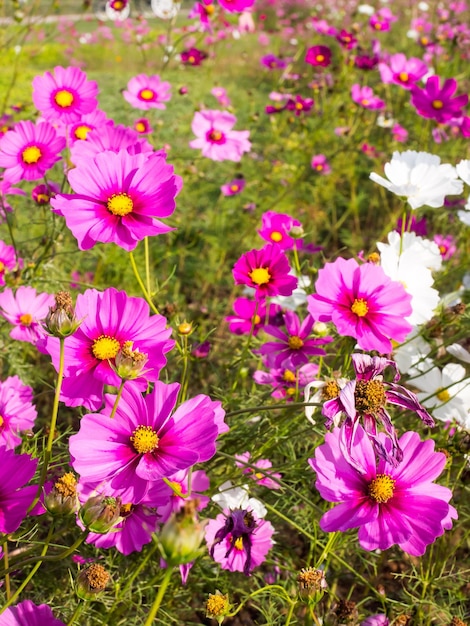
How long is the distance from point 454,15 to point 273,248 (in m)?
3.36

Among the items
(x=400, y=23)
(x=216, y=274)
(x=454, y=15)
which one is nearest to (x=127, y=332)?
(x=216, y=274)

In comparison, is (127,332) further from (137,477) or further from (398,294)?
(398,294)

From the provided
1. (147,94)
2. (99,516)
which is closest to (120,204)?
(99,516)

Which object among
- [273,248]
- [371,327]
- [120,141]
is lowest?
[371,327]

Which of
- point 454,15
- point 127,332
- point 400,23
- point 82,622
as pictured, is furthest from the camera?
point 400,23

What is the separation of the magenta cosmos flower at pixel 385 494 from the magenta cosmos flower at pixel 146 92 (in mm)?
1321

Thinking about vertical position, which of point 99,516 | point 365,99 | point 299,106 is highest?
point 365,99

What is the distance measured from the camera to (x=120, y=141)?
903 mm

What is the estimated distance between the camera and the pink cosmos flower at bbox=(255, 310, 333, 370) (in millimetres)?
991

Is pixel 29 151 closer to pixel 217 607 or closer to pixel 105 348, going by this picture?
pixel 105 348

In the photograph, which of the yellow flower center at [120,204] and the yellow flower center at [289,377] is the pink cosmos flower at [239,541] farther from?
the yellow flower center at [120,204]

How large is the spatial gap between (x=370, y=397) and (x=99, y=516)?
308 mm

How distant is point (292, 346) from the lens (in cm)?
103

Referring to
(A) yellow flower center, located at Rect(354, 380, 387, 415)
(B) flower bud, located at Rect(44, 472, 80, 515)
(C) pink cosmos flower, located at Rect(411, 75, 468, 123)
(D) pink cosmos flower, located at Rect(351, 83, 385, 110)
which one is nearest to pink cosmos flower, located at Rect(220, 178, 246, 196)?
(D) pink cosmos flower, located at Rect(351, 83, 385, 110)
